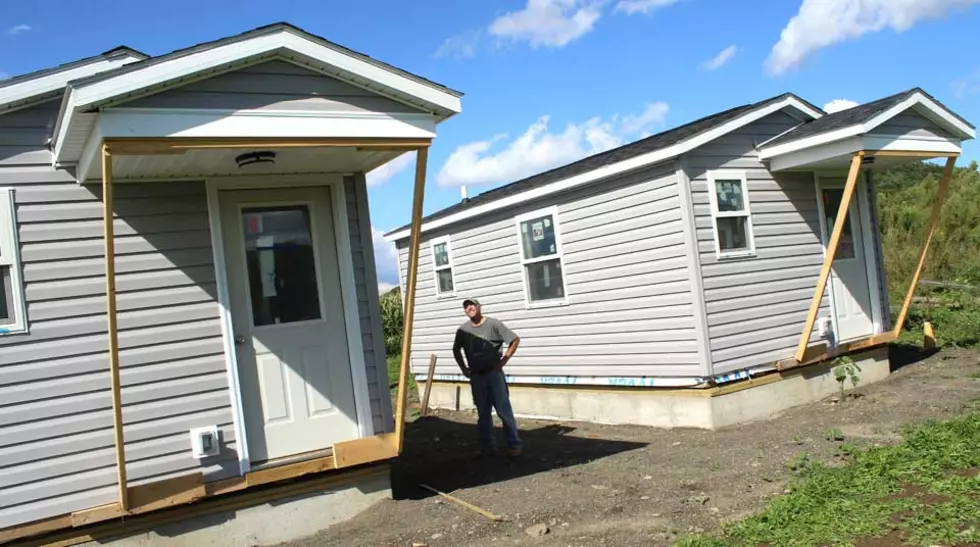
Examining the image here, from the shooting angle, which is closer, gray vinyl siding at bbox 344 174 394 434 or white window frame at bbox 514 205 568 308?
gray vinyl siding at bbox 344 174 394 434

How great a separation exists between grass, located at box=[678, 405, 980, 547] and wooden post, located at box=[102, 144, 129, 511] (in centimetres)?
384

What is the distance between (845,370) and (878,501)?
17.3 feet

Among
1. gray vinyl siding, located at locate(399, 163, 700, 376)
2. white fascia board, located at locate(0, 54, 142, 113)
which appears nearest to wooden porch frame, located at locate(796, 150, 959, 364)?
gray vinyl siding, located at locate(399, 163, 700, 376)

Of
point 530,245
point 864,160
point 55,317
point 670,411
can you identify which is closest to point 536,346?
point 530,245

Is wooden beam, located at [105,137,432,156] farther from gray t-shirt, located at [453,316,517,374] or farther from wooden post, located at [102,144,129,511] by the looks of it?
gray t-shirt, located at [453,316,517,374]

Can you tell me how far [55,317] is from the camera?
18.9ft

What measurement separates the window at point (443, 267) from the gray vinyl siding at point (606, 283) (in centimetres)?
58

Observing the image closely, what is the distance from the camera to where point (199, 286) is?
629 cm

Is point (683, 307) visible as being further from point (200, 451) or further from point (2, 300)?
point (2, 300)

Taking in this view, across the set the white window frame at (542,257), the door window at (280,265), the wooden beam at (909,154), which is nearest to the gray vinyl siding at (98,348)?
the door window at (280,265)

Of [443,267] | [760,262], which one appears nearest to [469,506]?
[760,262]

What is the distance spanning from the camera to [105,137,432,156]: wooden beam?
5066 millimetres

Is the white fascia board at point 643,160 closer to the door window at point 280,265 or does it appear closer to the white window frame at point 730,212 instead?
the white window frame at point 730,212

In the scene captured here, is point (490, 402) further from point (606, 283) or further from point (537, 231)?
point (537, 231)
